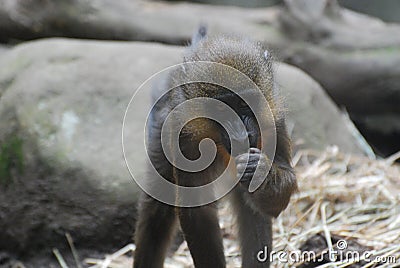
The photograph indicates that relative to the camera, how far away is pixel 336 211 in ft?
16.0

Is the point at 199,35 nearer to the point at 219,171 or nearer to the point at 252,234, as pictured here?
the point at 219,171

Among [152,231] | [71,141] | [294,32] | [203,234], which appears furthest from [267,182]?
[294,32]

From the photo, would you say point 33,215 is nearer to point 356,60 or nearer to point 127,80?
point 127,80

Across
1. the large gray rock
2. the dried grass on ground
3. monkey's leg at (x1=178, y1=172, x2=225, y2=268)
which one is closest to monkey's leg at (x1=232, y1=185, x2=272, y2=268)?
monkey's leg at (x1=178, y1=172, x2=225, y2=268)

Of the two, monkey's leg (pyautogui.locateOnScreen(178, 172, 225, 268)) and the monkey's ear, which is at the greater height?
the monkey's ear

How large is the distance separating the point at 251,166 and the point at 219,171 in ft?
1.39

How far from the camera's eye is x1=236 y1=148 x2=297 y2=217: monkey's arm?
302cm

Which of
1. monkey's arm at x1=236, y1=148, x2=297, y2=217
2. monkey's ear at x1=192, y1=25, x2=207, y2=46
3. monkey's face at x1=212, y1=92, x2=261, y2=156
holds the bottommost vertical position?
monkey's arm at x1=236, y1=148, x2=297, y2=217

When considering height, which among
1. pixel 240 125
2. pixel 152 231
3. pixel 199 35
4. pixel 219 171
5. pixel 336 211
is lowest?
pixel 336 211

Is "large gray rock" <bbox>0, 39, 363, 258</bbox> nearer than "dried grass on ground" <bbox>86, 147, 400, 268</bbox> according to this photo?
No

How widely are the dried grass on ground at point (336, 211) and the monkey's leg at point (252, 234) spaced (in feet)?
0.94

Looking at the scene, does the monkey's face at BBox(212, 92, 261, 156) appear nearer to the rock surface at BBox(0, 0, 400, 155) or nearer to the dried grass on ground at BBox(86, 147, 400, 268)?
the dried grass on ground at BBox(86, 147, 400, 268)

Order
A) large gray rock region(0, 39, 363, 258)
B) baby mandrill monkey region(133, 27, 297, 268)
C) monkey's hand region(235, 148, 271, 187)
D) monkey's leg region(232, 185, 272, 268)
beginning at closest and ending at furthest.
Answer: monkey's hand region(235, 148, 271, 187)
baby mandrill monkey region(133, 27, 297, 268)
monkey's leg region(232, 185, 272, 268)
large gray rock region(0, 39, 363, 258)

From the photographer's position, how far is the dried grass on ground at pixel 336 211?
4059mm
